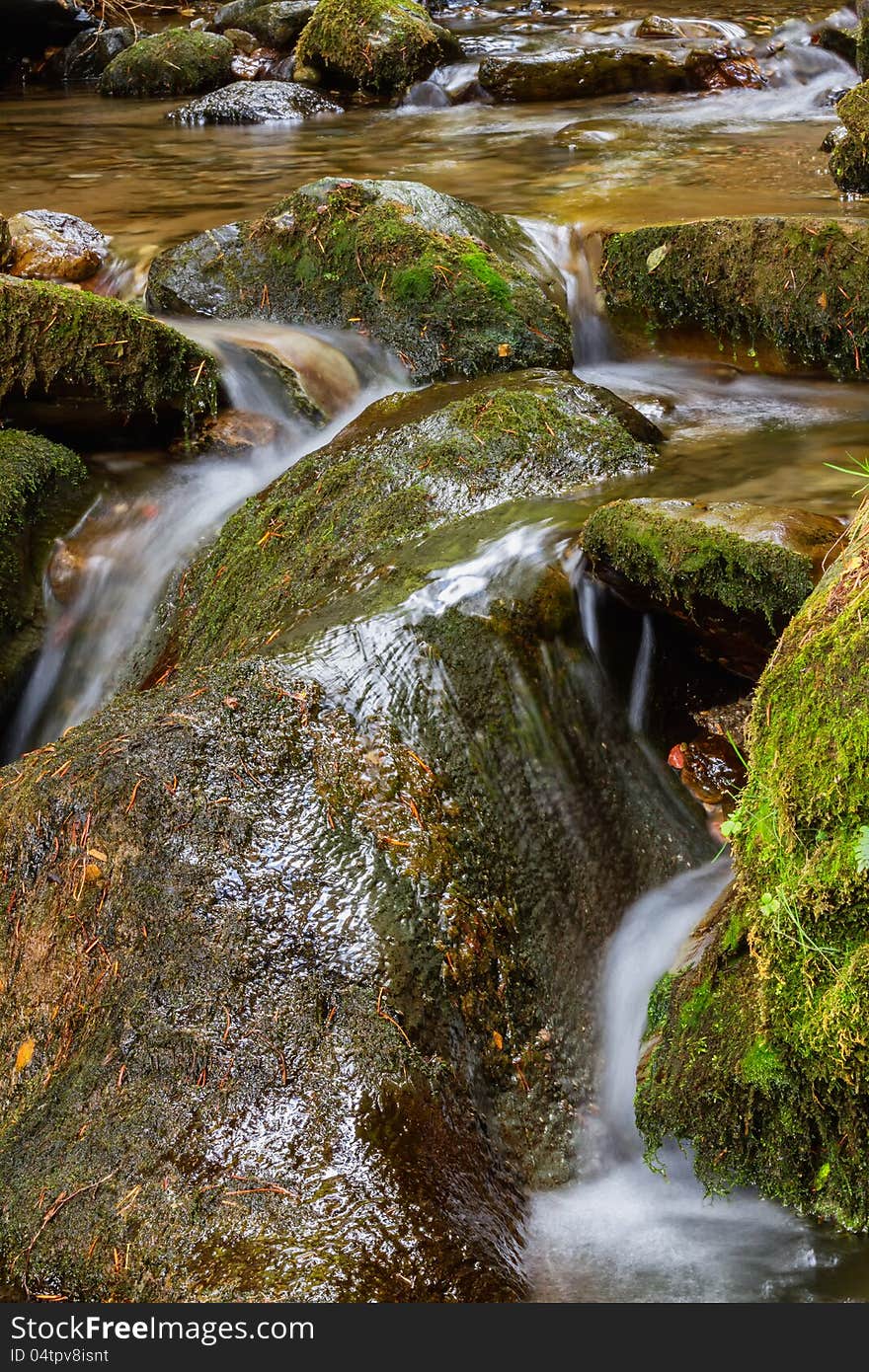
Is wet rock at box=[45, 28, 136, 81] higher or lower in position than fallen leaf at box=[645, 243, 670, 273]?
higher

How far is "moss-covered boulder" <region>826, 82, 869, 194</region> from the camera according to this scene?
23.8 ft

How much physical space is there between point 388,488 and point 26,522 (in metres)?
1.90

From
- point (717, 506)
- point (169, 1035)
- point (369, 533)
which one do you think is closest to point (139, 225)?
point (369, 533)

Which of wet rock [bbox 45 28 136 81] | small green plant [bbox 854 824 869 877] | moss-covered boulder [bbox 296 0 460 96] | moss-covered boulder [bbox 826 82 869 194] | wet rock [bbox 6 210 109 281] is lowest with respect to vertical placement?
small green plant [bbox 854 824 869 877]

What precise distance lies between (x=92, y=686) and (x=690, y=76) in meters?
10.1

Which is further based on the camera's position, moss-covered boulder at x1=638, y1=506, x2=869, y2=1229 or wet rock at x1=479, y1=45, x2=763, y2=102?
wet rock at x1=479, y1=45, x2=763, y2=102

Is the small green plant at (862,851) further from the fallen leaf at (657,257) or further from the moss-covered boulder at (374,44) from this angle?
the moss-covered boulder at (374,44)

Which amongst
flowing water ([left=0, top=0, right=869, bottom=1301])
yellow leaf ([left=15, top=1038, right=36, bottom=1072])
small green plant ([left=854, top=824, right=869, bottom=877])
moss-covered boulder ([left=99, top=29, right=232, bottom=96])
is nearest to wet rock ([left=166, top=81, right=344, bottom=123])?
flowing water ([left=0, top=0, right=869, bottom=1301])

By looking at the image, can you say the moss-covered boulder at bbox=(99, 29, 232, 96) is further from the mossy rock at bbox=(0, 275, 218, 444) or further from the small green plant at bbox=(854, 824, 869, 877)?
the small green plant at bbox=(854, 824, 869, 877)

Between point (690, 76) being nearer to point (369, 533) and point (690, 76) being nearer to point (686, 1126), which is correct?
point (369, 533)

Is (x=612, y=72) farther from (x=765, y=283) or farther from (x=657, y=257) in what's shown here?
(x=765, y=283)

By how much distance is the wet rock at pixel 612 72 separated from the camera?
12.0 m

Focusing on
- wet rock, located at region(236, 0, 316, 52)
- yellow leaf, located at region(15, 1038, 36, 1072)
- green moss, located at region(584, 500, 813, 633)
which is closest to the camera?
yellow leaf, located at region(15, 1038, 36, 1072)

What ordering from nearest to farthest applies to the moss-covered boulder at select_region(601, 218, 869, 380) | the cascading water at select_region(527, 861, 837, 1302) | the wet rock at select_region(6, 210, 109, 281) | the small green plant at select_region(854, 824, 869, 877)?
the small green plant at select_region(854, 824, 869, 877) < the cascading water at select_region(527, 861, 837, 1302) < the moss-covered boulder at select_region(601, 218, 869, 380) < the wet rock at select_region(6, 210, 109, 281)
